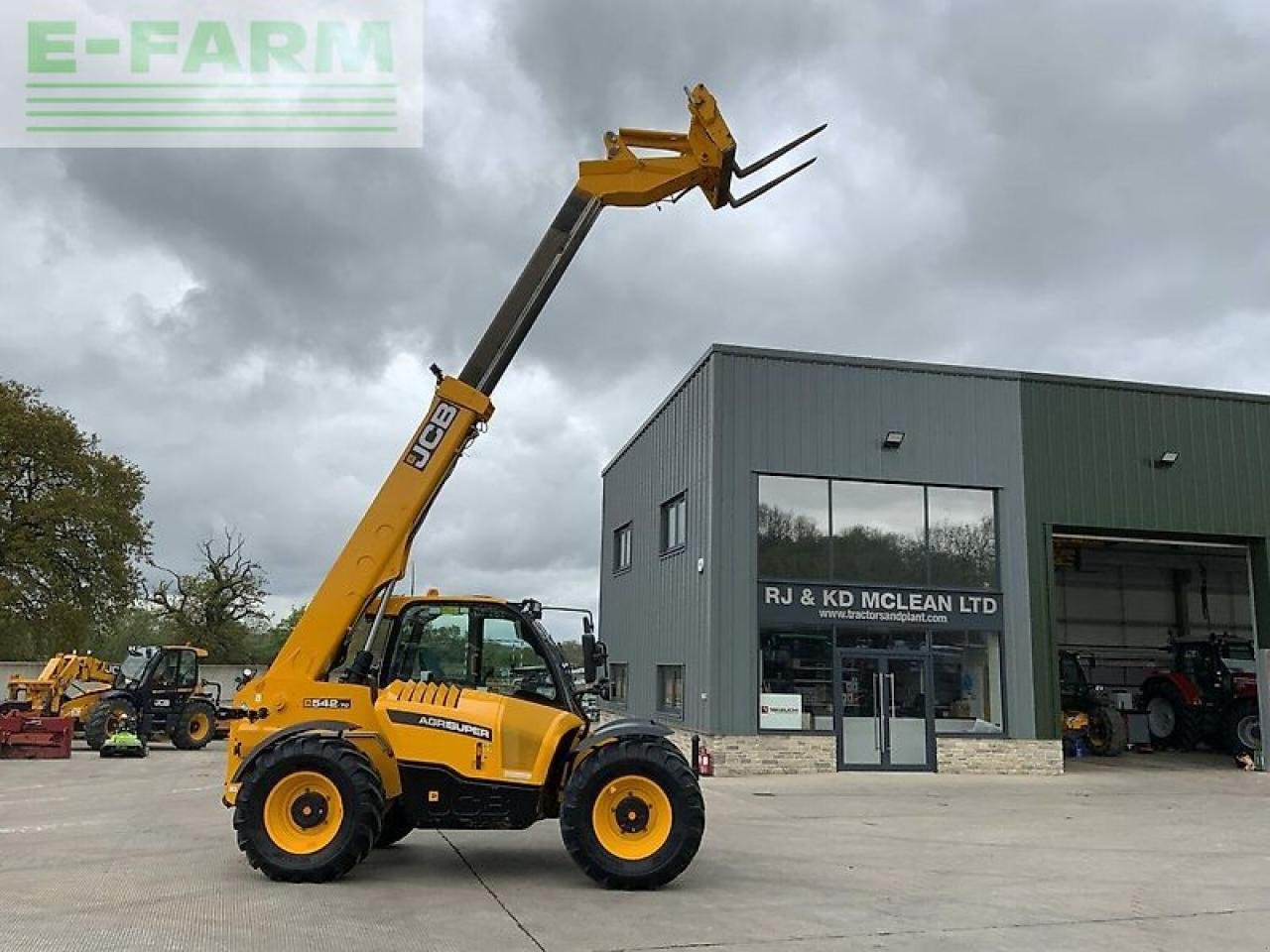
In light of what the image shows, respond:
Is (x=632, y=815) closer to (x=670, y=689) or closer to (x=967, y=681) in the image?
(x=967, y=681)

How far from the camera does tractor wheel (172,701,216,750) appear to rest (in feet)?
67.7

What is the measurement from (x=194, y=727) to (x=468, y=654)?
1476 cm

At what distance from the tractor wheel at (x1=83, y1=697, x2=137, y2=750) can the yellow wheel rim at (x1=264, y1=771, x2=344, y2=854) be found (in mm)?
13761

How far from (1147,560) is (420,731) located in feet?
82.2

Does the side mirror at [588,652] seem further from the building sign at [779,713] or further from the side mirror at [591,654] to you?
the building sign at [779,713]

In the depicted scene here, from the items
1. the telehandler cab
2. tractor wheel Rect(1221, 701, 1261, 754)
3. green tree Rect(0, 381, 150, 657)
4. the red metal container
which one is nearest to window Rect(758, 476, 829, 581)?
the telehandler cab

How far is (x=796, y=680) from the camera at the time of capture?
55.9 ft

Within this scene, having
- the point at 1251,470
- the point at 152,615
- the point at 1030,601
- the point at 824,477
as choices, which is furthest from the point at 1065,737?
the point at 152,615

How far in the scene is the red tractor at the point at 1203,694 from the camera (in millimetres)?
22656

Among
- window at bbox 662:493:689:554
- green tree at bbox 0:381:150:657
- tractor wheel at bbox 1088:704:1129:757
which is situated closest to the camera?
window at bbox 662:493:689:554

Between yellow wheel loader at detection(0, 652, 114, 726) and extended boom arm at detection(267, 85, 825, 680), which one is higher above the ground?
extended boom arm at detection(267, 85, 825, 680)

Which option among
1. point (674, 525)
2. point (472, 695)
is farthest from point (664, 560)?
point (472, 695)

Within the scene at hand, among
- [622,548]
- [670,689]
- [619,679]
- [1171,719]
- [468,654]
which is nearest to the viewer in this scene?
[468,654]

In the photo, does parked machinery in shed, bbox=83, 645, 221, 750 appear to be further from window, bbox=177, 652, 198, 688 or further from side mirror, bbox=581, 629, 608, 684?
side mirror, bbox=581, 629, 608, 684
